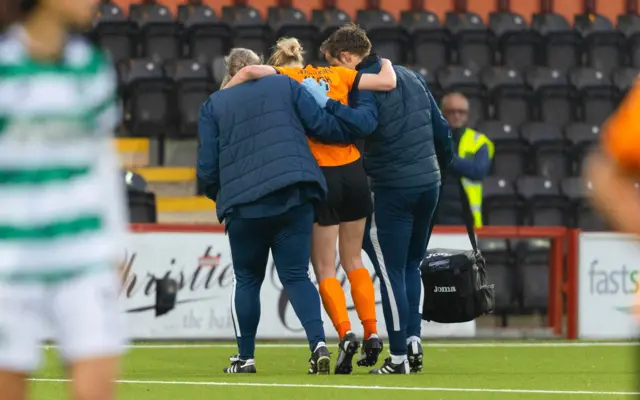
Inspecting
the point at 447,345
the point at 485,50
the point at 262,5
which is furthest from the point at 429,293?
the point at 262,5

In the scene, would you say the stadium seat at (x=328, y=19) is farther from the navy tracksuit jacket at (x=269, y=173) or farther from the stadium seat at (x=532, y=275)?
the navy tracksuit jacket at (x=269, y=173)

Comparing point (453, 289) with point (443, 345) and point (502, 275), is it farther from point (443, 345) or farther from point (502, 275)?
point (502, 275)

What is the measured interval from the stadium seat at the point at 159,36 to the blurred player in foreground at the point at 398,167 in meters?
7.80

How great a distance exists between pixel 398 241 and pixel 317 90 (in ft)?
2.81

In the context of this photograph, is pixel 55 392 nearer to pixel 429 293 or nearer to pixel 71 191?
pixel 429 293

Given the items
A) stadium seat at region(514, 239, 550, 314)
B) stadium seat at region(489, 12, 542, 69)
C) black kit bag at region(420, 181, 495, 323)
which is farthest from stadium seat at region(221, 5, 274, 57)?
black kit bag at region(420, 181, 495, 323)

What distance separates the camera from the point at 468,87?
609 inches

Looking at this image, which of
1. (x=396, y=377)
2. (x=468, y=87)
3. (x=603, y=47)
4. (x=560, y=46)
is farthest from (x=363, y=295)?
(x=603, y=47)

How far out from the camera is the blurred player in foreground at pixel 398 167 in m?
7.78

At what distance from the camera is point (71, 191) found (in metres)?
3.35

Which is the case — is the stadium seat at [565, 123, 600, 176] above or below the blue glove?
above

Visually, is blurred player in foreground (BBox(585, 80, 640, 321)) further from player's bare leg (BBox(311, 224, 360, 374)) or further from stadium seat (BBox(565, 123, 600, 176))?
stadium seat (BBox(565, 123, 600, 176))

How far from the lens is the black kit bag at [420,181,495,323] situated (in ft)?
28.9

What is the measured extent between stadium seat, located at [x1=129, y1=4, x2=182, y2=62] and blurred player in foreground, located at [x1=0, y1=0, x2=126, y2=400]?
12158 millimetres
